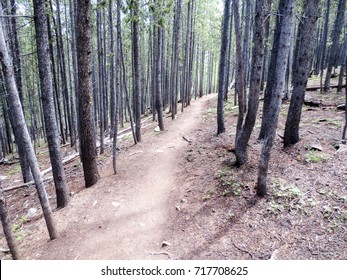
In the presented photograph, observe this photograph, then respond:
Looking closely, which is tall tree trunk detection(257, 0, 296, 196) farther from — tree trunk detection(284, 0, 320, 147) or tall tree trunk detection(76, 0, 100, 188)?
tall tree trunk detection(76, 0, 100, 188)

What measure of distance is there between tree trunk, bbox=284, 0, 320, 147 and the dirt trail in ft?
12.8

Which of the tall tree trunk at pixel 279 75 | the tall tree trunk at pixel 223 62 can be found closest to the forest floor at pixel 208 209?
the tall tree trunk at pixel 279 75

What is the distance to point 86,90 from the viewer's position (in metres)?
6.11

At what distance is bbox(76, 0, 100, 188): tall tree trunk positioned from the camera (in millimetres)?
5598

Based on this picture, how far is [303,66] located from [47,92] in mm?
7049

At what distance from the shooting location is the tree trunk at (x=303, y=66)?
19.4 ft

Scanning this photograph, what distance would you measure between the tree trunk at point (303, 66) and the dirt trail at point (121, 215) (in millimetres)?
3902

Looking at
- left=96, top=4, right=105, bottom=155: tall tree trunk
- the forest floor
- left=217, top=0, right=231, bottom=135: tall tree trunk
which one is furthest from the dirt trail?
Result: left=96, top=4, right=105, bottom=155: tall tree trunk

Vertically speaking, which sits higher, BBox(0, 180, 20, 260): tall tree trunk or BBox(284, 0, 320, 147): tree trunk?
BBox(284, 0, 320, 147): tree trunk

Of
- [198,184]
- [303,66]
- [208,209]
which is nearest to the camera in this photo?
[208,209]

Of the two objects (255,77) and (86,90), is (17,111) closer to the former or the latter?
(86,90)

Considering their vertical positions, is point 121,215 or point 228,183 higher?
point 228,183

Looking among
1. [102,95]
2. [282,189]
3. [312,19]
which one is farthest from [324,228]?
[102,95]

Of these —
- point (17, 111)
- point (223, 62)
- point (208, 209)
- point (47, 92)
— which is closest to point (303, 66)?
point (223, 62)
